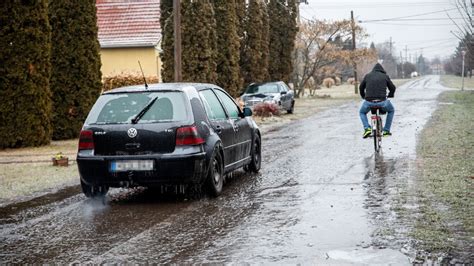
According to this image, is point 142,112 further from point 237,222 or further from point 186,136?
point 237,222

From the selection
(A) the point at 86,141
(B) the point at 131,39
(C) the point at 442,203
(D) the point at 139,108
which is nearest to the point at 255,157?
(D) the point at 139,108

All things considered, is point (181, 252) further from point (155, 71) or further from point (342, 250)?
point (155, 71)

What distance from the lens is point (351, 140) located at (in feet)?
55.3

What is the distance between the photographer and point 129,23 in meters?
36.4

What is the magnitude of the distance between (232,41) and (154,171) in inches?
918

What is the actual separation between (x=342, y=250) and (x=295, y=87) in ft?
142

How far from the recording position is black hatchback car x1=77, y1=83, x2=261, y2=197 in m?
8.61

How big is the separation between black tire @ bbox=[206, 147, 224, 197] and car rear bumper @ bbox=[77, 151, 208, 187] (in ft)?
0.59

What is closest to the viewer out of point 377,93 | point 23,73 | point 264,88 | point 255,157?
point 255,157

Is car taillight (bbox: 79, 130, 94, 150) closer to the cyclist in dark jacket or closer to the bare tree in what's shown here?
the cyclist in dark jacket

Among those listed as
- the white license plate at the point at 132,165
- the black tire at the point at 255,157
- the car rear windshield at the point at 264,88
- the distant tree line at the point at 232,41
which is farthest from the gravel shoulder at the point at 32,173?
the car rear windshield at the point at 264,88

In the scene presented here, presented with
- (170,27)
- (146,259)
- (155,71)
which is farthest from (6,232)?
(155,71)

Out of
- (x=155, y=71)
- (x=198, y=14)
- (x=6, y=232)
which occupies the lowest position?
(x=6, y=232)

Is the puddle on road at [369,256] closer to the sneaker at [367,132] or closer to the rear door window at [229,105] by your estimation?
the rear door window at [229,105]
